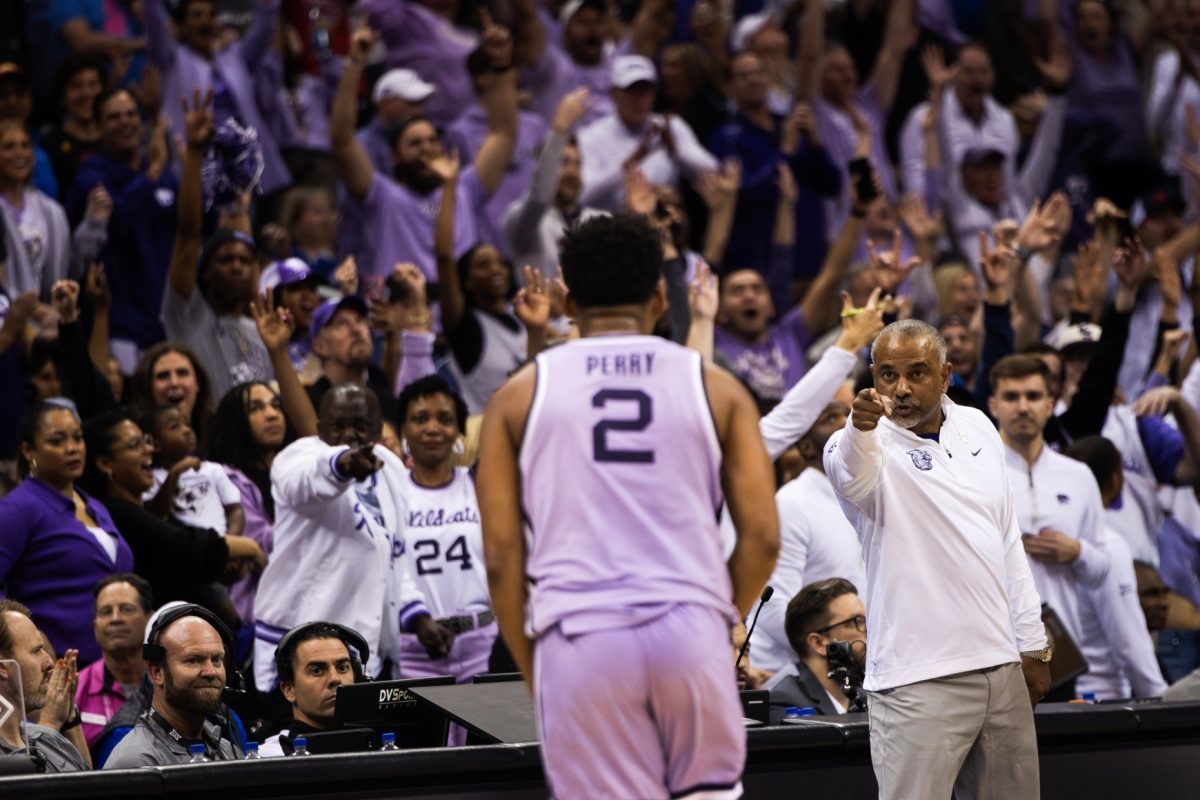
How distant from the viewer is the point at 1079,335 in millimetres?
9570

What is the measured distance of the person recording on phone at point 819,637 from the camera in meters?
6.60

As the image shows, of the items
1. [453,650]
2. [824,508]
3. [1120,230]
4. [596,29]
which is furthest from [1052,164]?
[453,650]

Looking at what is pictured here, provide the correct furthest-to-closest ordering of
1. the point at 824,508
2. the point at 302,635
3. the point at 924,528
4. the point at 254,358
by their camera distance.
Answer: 1. the point at 254,358
2. the point at 824,508
3. the point at 302,635
4. the point at 924,528

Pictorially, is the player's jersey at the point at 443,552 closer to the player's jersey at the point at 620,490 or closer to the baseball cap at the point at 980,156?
the player's jersey at the point at 620,490

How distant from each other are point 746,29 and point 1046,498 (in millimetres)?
5978

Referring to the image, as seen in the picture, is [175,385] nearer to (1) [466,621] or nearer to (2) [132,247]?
(2) [132,247]

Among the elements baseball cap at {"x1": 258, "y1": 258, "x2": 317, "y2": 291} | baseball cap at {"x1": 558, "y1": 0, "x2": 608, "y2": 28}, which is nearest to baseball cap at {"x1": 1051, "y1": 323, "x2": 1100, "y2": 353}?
baseball cap at {"x1": 258, "y1": 258, "x2": 317, "y2": 291}

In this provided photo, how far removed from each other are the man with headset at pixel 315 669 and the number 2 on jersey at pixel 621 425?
2.63 m

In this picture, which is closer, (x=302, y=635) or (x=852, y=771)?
(x=852, y=771)

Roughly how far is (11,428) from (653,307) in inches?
203

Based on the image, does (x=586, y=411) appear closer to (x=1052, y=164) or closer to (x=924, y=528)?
(x=924, y=528)

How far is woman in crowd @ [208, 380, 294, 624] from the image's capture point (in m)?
7.91

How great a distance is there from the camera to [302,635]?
6.29 meters

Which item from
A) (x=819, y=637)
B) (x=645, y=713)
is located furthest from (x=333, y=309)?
(x=645, y=713)
